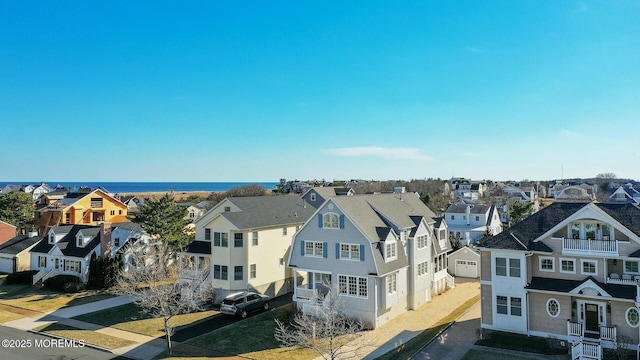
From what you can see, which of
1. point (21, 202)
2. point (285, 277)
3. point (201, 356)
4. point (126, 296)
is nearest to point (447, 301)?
point (285, 277)

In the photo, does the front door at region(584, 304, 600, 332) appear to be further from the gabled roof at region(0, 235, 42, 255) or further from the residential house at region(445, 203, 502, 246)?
the gabled roof at region(0, 235, 42, 255)

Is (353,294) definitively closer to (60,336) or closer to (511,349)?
(511,349)

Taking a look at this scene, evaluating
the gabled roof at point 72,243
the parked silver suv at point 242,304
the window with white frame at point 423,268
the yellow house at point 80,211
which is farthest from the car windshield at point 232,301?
the yellow house at point 80,211

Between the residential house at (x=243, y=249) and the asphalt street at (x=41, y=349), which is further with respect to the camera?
the residential house at (x=243, y=249)

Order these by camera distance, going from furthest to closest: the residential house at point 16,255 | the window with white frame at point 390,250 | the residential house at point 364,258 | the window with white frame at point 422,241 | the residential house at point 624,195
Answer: the residential house at point 624,195 < the residential house at point 16,255 < the window with white frame at point 422,241 < the window with white frame at point 390,250 < the residential house at point 364,258

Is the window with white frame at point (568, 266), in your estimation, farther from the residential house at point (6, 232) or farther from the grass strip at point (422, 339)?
the residential house at point (6, 232)

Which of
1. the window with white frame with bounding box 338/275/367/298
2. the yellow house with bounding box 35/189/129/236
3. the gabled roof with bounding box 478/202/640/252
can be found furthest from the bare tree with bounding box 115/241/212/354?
the yellow house with bounding box 35/189/129/236
